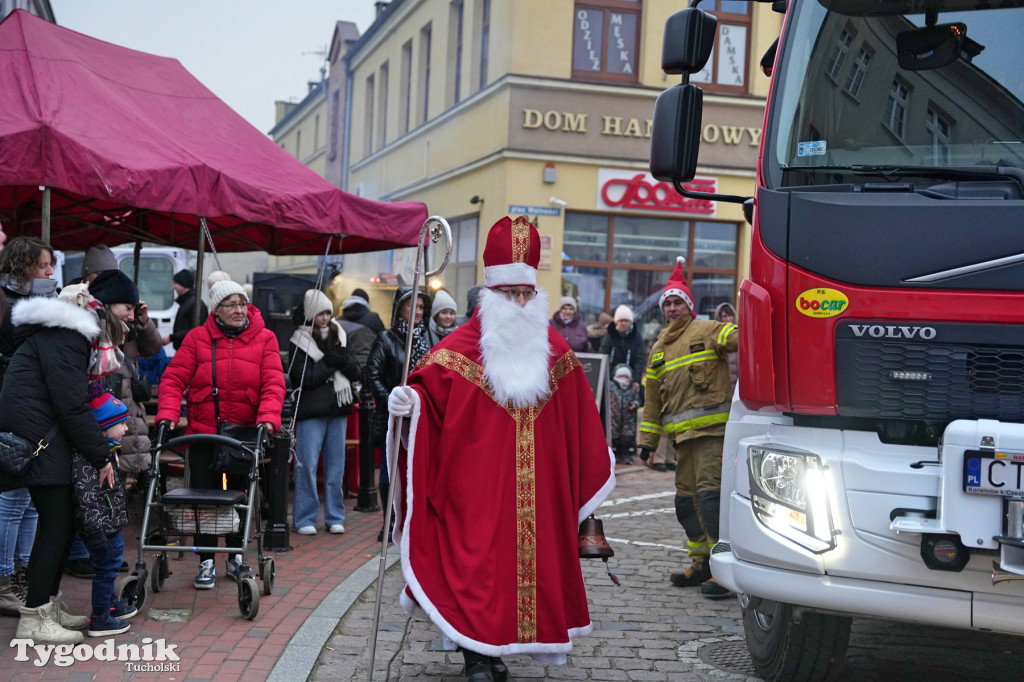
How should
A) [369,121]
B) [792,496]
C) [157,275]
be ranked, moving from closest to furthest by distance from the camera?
1. [792,496]
2. [157,275]
3. [369,121]

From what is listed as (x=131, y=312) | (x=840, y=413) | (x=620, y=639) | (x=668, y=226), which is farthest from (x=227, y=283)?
(x=668, y=226)

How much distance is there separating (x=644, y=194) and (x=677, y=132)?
15158mm

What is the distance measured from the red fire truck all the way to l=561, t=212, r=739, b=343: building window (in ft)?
48.0

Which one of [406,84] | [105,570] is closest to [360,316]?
[105,570]

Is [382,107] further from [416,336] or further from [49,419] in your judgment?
[49,419]

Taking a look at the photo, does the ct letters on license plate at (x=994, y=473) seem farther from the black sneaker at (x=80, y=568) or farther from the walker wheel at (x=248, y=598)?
the black sneaker at (x=80, y=568)

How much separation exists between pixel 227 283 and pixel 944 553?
4.51 meters

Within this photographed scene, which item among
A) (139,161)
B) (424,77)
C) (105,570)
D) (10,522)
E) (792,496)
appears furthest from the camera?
(424,77)

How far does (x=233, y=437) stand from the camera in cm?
673

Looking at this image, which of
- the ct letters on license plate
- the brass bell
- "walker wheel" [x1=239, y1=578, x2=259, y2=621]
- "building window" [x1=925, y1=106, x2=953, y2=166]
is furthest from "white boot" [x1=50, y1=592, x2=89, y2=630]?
"building window" [x1=925, y1=106, x2=953, y2=166]

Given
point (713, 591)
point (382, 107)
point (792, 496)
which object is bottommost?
point (713, 591)

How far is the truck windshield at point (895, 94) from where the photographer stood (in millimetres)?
4371

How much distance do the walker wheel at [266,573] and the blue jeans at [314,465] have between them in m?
1.96

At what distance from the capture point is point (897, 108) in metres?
4.52
